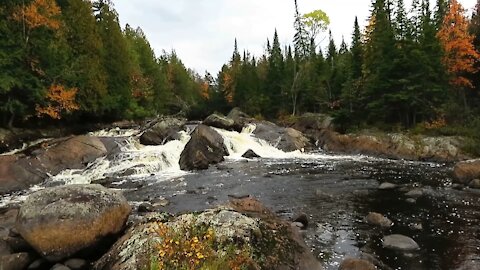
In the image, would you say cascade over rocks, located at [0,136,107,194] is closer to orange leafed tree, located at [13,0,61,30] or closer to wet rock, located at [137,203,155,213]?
wet rock, located at [137,203,155,213]

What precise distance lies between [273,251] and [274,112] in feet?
182

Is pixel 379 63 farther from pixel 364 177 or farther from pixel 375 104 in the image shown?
pixel 364 177

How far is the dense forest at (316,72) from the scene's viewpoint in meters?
27.3

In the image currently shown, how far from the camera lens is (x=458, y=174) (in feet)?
65.4

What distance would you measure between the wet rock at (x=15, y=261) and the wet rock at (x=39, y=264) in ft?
0.46

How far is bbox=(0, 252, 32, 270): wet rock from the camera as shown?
30.0 ft

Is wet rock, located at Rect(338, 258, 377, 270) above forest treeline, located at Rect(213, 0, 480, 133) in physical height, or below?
below

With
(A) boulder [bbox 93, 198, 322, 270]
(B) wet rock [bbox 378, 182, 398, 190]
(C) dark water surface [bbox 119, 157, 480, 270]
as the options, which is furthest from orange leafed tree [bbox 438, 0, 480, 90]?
(A) boulder [bbox 93, 198, 322, 270]

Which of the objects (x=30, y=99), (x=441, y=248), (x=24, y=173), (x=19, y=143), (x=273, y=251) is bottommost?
(x=441, y=248)

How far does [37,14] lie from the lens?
27.5 metres

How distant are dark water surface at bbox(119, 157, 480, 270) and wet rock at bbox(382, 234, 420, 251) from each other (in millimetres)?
225

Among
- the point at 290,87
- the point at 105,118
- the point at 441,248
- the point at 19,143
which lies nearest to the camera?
the point at 441,248

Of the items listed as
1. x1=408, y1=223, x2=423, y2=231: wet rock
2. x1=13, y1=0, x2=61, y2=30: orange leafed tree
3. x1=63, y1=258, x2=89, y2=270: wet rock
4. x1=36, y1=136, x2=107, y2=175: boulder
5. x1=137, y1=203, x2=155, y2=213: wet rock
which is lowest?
x1=408, y1=223, x2=423, y2=231: wet rock

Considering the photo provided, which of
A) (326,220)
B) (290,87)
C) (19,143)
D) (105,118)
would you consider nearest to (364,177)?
(326,220)
